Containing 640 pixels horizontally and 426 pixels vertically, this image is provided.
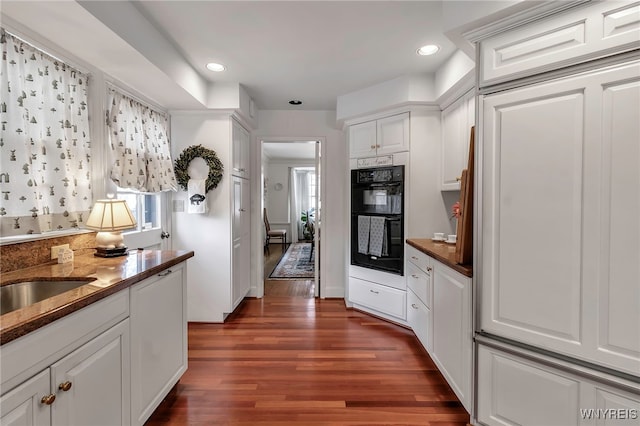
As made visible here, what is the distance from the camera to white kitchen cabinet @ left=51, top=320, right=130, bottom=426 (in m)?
1.07

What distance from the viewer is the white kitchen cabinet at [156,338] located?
1.51 m

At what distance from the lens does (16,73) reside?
1534 mm

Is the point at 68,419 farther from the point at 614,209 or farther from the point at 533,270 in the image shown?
the point at 614,209

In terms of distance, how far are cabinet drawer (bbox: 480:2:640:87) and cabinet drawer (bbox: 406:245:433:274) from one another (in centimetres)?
135

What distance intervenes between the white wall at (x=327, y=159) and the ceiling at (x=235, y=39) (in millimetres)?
943

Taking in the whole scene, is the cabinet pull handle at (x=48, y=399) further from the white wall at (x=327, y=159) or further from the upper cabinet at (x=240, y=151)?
the white wall at (x=327, y=159)

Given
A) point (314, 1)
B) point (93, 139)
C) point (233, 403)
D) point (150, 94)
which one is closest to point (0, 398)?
point (233, 403)

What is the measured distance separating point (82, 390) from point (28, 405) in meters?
0.24

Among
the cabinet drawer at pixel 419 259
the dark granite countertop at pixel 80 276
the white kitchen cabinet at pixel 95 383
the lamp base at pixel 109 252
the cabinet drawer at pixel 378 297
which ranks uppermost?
the lamp base at pixel 109 252

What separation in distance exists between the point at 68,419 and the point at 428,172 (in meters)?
3.03

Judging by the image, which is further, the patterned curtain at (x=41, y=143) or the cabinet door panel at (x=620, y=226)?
the patterned curtain at (x=41, y=143)

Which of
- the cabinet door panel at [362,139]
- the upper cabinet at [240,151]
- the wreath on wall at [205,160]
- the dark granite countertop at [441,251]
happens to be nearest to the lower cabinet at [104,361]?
the wreath on wall at [205,160]

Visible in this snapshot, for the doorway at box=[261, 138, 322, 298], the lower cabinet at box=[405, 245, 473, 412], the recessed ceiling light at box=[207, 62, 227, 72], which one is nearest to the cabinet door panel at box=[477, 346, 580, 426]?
the lower cabinet at box=[405, 245, 473, 412]

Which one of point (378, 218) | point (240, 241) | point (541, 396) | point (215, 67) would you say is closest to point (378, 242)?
point (378, 218)
